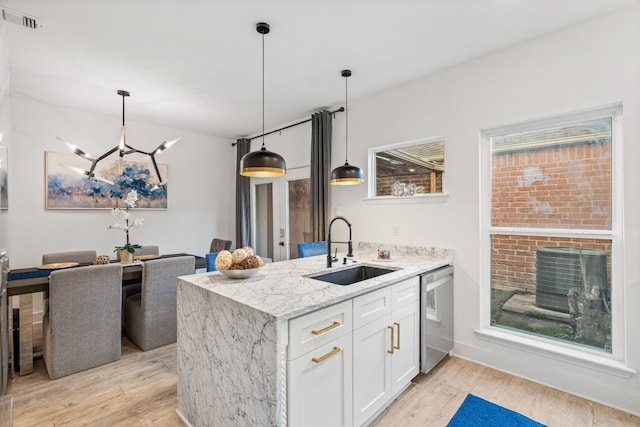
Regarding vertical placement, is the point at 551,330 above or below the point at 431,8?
below

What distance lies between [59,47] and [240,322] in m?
2.93

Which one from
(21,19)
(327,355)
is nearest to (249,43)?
(21,19)

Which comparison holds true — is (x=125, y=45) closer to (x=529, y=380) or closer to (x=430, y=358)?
(x=430, y=358)

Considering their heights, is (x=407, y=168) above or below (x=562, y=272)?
above

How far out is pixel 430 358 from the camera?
249cm

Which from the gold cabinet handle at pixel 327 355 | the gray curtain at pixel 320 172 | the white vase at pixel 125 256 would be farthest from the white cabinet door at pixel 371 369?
the white vase at pixel 125 256

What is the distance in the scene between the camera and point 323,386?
1554mm

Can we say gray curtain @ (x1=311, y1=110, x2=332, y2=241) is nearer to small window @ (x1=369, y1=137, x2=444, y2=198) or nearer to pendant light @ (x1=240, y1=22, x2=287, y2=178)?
small window @ (x1=369, y1=137, x2=444, y2=198)

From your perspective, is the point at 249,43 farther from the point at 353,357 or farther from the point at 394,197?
the point at 353,357

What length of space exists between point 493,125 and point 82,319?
160 inches

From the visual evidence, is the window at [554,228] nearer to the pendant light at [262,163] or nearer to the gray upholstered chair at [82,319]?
the pendant light at [262,163]

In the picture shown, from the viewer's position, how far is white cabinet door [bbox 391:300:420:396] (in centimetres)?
210

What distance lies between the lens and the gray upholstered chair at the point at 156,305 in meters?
2.98

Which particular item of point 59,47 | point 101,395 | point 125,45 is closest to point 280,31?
point 125,45
